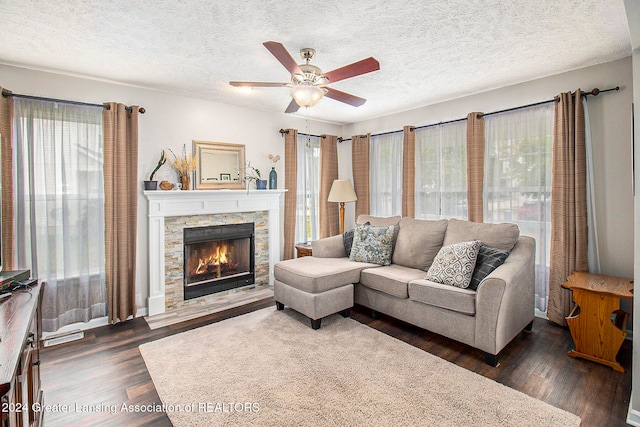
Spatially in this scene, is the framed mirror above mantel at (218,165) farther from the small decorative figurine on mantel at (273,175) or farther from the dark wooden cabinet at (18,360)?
the dark wooden cabinet at (18,360)

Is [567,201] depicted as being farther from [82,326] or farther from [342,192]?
[82,326]

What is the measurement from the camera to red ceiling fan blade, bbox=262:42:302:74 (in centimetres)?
199

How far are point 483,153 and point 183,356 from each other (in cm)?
382

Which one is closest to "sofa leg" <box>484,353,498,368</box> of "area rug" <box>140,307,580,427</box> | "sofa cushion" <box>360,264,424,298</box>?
"area rug" <box>140,307,580,427</box>

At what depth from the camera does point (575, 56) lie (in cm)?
286

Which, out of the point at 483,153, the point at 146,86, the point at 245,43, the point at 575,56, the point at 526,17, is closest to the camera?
the point at 526,17

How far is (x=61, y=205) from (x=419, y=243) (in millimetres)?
3683

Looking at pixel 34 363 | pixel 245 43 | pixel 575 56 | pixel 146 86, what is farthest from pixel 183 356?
pixel 575 56

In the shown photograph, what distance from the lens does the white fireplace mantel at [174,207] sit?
143 inches

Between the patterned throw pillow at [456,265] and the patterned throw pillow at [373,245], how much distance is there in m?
0.74

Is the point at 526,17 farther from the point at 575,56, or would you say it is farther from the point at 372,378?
the point at 372,378

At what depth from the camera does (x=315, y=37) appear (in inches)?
94.9

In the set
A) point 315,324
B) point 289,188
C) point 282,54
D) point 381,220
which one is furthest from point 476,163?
point 282,54

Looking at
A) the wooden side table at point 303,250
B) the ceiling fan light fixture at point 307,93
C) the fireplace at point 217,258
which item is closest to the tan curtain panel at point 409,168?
the wooden side table at point 303,250
